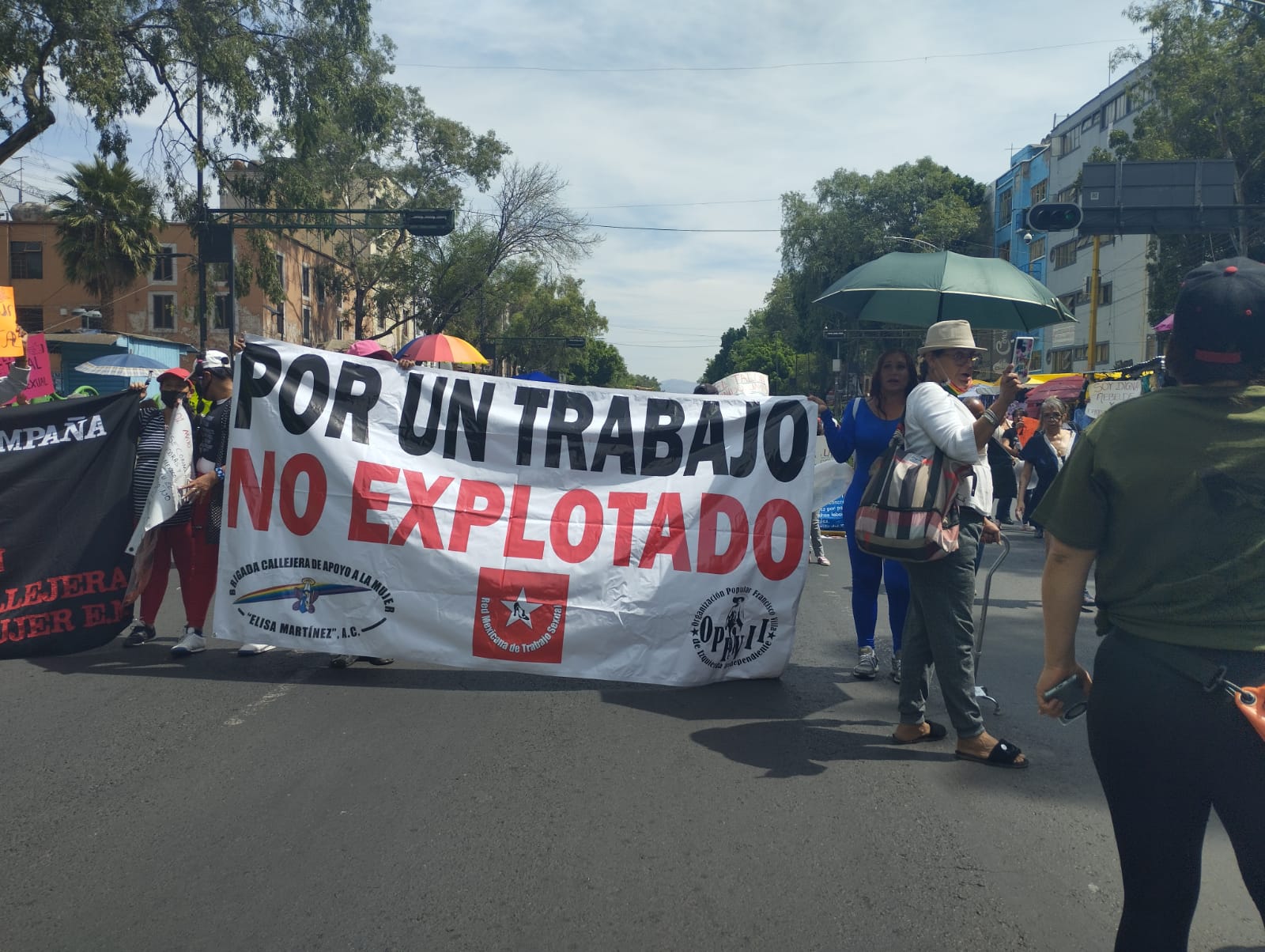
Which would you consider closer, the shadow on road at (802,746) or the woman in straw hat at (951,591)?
the woman in straw hat at (951,591)

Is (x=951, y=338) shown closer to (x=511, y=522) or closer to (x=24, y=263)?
(x=511, y=522)

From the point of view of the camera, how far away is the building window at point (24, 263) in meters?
47.7

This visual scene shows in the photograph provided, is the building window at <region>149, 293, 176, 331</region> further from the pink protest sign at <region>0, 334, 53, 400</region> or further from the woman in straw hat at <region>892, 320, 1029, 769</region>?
the woman in straw hat at <region>892, 320, 1029, 769</region>

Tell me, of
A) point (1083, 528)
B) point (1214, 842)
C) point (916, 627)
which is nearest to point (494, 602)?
point (916, 627)

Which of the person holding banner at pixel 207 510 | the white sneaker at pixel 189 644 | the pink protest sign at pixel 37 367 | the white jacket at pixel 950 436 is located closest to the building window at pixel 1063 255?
the pink protest sign at pixel 37 367

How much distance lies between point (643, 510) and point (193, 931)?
331 centimetres

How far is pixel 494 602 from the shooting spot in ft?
18.9

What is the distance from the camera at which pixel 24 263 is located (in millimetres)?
47781

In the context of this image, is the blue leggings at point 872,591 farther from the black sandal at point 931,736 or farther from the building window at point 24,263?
the building window at point 24,263

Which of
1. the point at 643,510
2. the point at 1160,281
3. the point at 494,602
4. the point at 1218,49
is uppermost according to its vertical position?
the point at 1218,49

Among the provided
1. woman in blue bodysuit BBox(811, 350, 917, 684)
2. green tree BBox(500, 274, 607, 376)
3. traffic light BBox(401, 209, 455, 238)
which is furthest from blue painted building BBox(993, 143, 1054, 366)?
woman in blue bodysuit BBox(811, 350, 917, 684)

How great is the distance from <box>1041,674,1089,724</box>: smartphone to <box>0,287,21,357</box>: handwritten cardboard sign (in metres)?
12.7

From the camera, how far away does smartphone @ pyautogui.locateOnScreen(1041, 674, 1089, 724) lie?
97.0 inches

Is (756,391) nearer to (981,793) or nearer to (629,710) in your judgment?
(629,710)
